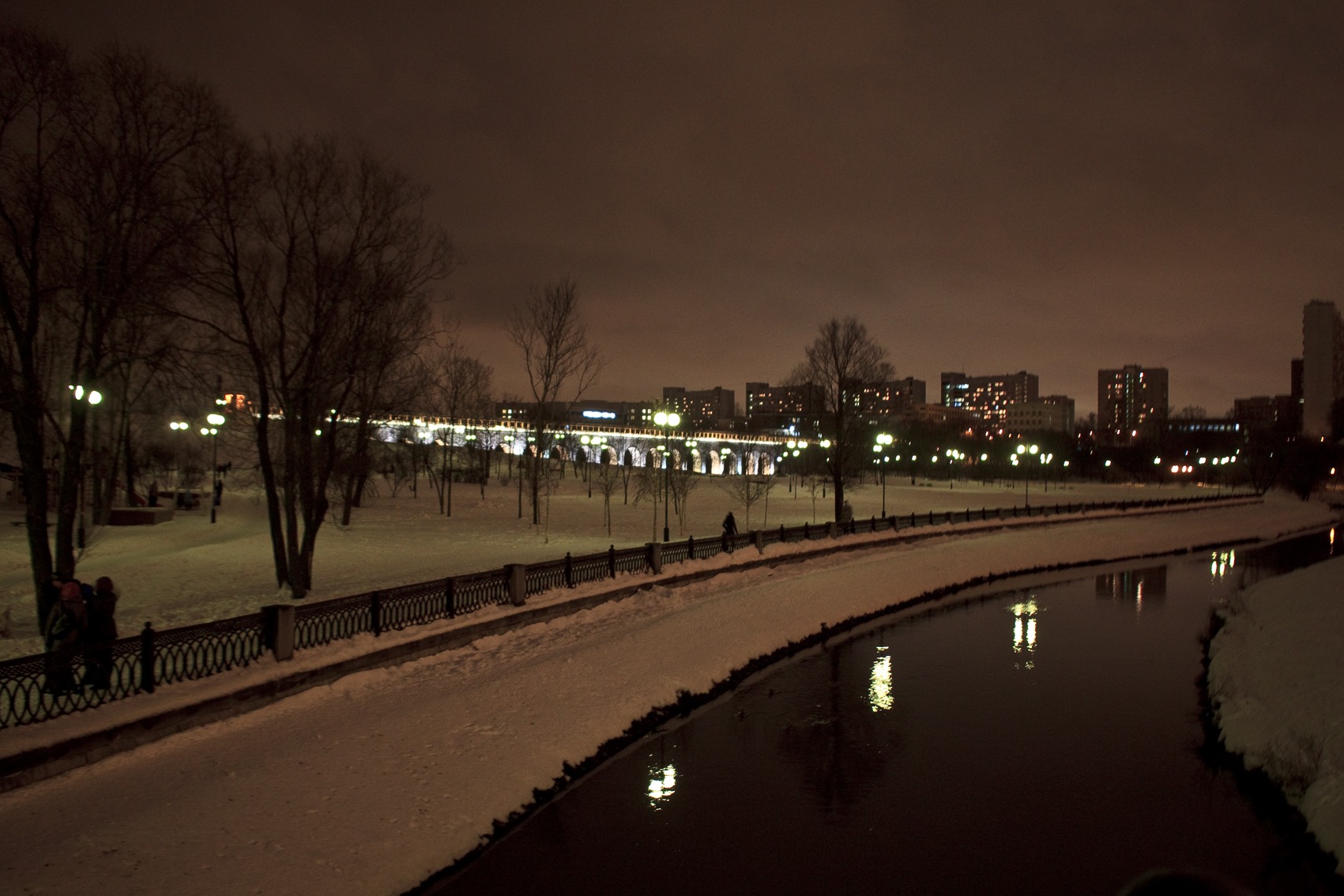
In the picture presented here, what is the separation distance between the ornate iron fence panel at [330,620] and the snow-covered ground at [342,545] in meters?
4.08

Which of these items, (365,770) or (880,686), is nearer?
(365,770)

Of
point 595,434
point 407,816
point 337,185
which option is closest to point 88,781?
point 407,816

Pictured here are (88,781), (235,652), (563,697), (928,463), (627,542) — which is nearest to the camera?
(88,781)

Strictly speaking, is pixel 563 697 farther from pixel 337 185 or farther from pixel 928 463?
pixel 928 463

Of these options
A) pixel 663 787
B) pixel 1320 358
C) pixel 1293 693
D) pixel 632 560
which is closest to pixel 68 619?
pixel 663 787

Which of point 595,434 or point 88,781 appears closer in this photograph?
point 88,781

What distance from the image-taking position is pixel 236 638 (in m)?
12.2

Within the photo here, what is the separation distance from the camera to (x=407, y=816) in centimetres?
938

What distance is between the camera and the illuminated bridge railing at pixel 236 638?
32.4 ft

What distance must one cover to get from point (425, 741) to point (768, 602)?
12157 mm

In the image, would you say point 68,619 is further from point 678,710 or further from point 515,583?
point 678,710

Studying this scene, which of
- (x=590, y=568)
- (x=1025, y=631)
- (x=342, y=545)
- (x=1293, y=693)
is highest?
(x=590, y=568)

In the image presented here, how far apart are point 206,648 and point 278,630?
3.33ft

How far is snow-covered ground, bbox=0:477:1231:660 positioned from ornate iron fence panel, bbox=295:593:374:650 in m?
4.08
